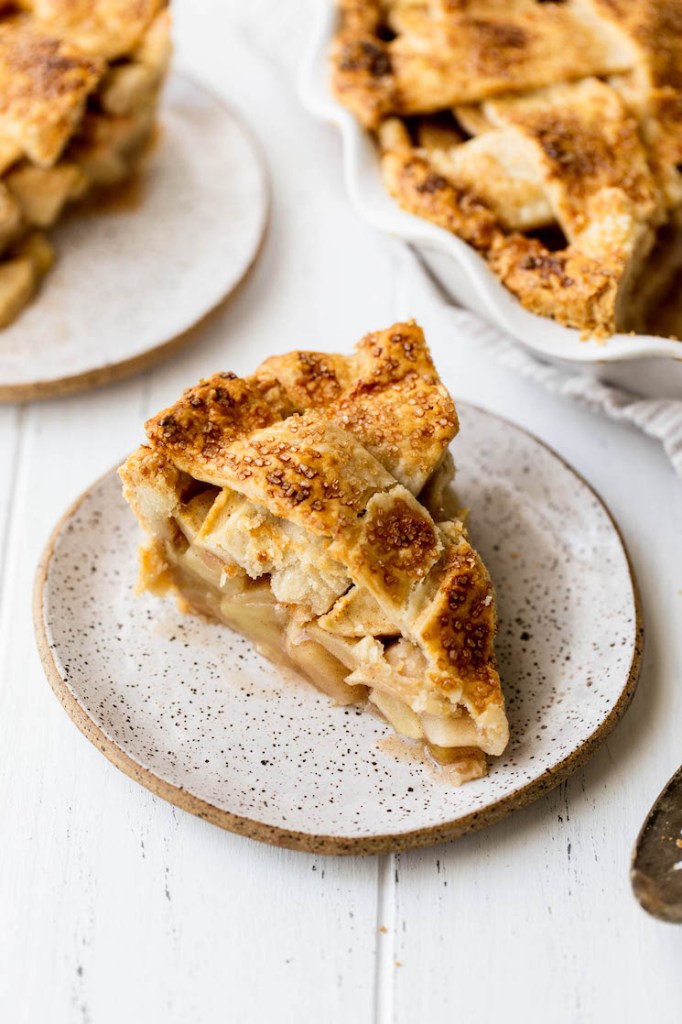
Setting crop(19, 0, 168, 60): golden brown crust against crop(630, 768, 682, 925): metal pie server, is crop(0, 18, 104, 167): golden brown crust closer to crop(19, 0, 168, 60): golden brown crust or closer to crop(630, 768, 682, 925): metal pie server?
crop(19, 0, 168, 60): golden brown crust

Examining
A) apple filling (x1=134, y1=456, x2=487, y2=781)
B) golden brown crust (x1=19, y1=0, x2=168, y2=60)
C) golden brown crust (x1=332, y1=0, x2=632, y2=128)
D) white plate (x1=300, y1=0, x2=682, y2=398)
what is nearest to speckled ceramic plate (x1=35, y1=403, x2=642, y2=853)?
apple filling (x1=134, y1=456, x2=487, y2=781)

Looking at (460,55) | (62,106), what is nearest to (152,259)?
(62,106)

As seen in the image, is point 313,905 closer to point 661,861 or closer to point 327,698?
point 327,698

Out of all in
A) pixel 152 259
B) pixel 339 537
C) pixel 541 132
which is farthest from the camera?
pixel 152 259

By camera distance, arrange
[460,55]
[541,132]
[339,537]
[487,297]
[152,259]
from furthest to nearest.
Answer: [152,259], [460,55], [541,132], [487,297], [339,537]

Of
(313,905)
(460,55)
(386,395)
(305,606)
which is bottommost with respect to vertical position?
(313,905)

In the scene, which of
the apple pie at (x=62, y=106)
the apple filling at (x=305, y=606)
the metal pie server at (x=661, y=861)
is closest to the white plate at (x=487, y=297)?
the apple filling at (x=305, y=606)
